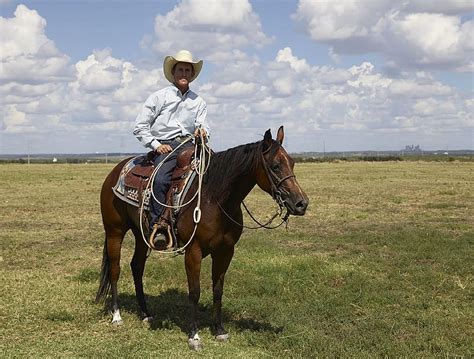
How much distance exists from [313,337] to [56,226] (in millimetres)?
11421

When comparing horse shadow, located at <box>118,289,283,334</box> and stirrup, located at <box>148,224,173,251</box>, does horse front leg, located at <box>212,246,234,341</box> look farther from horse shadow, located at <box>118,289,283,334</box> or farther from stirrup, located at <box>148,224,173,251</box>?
stirrup, located at <box>148,224,173,251</box>

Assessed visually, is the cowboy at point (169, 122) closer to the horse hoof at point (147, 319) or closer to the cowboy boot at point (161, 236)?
the cowboy boot at point (161, 236)

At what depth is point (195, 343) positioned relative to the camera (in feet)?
20.6

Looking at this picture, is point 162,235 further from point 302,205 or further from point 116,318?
point 302,205

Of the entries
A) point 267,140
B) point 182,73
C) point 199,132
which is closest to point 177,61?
point 182,73

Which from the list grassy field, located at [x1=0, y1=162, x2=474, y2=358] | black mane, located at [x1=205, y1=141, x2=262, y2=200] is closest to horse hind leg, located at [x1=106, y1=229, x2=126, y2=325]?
grassy field, located at [x1=0, y1=162, x2=474, y2=358]

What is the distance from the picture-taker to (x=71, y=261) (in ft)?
36.2

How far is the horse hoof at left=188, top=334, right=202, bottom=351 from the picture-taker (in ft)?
20.5

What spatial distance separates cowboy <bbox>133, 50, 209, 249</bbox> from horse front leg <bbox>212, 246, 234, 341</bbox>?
27.4 inches

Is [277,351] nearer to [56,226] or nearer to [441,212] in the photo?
[56,226]

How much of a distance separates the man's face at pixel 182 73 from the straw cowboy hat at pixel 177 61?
0.07 meters

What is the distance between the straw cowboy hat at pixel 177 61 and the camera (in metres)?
6.79

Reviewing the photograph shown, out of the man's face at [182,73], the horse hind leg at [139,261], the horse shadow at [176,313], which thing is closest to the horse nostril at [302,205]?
the horse shadow at [176,313]

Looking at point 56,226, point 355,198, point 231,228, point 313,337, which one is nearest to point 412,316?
point 313,337
